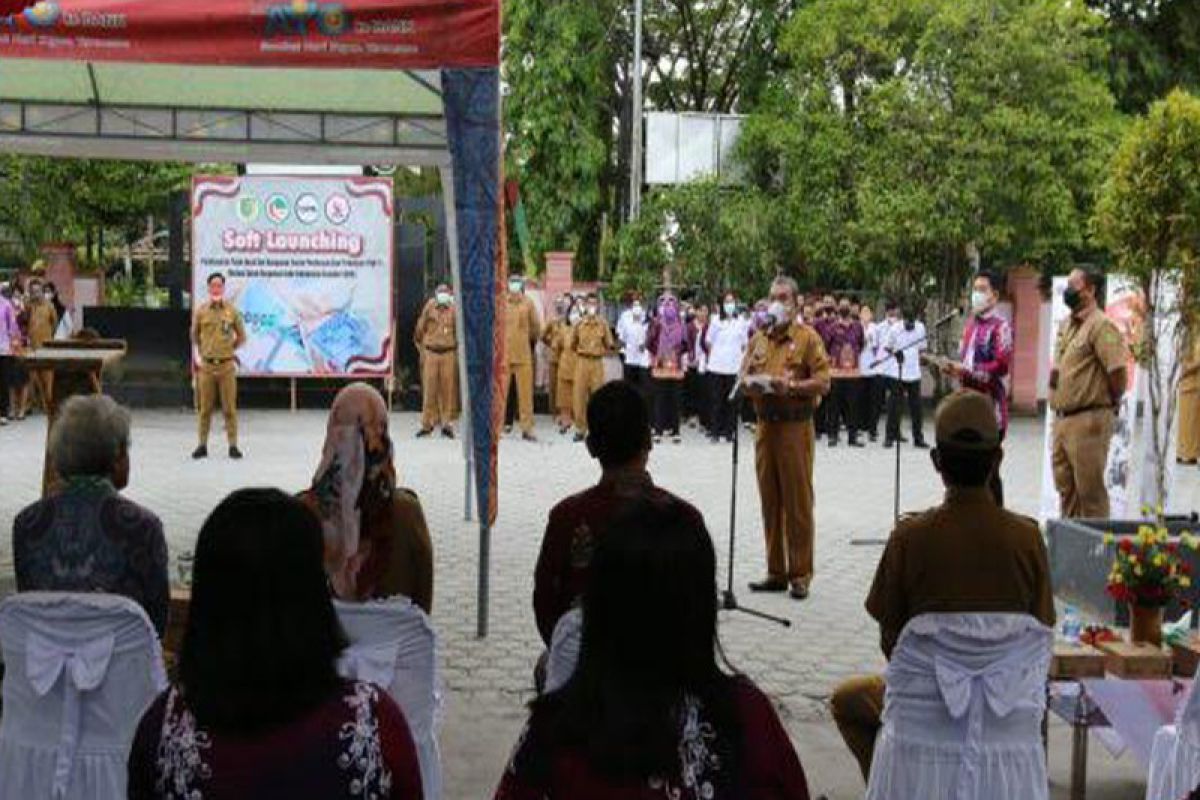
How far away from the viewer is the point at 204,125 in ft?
34.5

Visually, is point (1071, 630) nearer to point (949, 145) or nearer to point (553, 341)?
point (553, 341)

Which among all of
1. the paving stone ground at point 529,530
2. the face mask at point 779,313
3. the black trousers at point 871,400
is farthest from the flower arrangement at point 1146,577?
the black trousers at point 871,400

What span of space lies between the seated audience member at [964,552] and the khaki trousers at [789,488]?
4.11 metres

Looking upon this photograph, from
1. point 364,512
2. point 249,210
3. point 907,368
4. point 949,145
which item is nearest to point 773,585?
point 364,512

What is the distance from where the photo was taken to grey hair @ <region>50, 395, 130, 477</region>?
14.1ft

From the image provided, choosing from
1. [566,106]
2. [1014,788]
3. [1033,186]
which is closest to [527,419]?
[1033,186]

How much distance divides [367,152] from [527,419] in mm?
8183

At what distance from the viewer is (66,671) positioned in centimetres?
387

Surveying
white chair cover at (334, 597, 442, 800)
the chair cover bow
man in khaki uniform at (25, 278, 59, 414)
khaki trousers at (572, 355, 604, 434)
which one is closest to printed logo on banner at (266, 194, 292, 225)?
man in khaki uniform at (25, 278, 59, 414)

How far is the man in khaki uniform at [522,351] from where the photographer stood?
60.5 feet

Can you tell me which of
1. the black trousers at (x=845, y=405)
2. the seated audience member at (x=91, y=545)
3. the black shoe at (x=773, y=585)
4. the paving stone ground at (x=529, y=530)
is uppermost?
the seated audience member at (x=91, y=545)

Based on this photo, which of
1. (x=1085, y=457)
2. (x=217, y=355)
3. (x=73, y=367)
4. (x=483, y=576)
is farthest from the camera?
(x=217, y=355)

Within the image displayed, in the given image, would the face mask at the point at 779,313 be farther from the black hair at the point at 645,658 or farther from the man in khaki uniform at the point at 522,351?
the man in khaki uniform at the point at 522,351

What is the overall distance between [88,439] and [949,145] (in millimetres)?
20366
